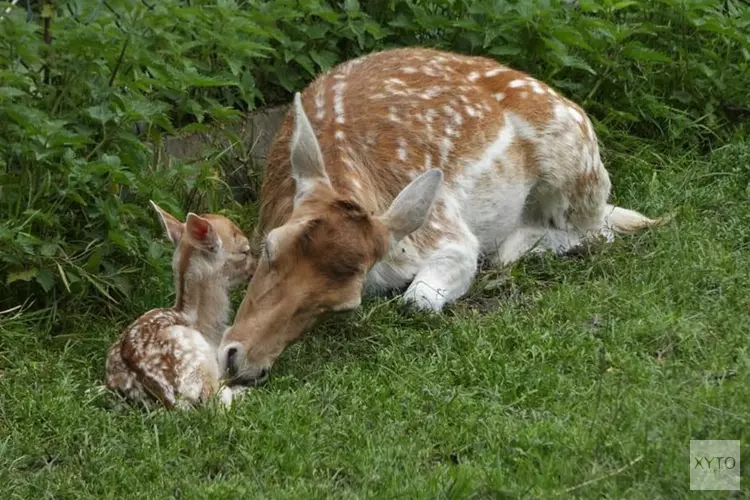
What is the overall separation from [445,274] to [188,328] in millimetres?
1613

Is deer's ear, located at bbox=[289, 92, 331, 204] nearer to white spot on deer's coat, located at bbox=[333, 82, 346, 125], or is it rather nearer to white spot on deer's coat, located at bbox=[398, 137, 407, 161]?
white spot on deer's coat, located at bbox=[333, 82, 346, 125]

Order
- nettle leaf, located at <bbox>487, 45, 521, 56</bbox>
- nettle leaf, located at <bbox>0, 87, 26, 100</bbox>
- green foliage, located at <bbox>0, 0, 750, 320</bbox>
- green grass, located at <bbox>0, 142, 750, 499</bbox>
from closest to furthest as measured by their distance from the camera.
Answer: green grass, located at <bbox>0, 142, 750, 499</bbox> → nettle leaf, located at <bbox>0, 87, 26, 100</bbox> → green foliage, located at <bbox>0, 0, 750, 320</bbox> → nettle leaf, located at <bbox>487, 45, 521, 56</bbox>

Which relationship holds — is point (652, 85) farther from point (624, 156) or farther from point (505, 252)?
point (505, 252)

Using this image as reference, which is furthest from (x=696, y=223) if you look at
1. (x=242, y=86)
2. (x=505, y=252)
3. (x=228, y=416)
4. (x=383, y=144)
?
(x=228, y=416)

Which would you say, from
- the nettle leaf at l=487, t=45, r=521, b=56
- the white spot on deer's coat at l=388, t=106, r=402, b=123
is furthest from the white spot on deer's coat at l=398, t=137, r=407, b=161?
the nettle leaf at l=487, t=45, r=521, b=56

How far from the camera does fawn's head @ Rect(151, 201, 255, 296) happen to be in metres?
6.41

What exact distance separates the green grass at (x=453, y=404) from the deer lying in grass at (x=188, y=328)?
0.13 m

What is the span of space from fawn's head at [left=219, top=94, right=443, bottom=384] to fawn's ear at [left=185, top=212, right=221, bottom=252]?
9.1 inches

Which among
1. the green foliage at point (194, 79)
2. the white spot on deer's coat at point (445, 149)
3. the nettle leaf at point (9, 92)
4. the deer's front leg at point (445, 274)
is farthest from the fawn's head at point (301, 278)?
the nettle leaf at point (9, 92)

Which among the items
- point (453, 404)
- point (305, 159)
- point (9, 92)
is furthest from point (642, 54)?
point (9, 92)

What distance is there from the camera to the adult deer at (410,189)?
6316 mm

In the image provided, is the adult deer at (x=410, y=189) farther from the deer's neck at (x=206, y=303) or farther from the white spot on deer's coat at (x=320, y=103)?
the deer's neck at (x=206, y=303)

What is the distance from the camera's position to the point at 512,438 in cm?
534

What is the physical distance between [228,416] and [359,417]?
20.4 inches
